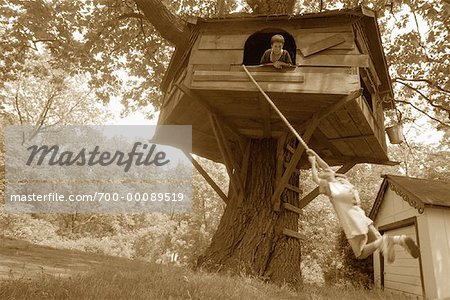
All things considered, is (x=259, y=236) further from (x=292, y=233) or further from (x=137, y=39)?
(x=137, y=39)

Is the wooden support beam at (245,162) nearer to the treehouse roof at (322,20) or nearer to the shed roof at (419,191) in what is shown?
the treehouse roof at (322,20)

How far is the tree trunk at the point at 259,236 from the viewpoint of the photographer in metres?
6.84

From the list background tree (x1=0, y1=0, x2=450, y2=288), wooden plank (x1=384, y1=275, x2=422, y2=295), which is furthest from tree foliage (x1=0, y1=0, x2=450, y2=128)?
wooden plank (x1=384, y1=275, x2=422, y2=295)

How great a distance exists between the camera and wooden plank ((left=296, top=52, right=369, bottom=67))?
5809mm

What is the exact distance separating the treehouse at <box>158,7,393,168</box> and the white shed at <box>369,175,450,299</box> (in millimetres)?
3359

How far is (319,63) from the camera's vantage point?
5.98 m

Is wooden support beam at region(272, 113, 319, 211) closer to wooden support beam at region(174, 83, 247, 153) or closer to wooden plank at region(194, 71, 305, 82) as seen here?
wooden plank at region(194, 71, 305, 82)

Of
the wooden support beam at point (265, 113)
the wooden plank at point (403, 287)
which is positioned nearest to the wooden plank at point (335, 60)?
the wooden support beam at point (265, 113)

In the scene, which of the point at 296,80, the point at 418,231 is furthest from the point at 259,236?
the point at 418,231

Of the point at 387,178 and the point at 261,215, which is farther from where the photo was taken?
the point at 387,178

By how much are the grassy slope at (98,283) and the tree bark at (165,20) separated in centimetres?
474

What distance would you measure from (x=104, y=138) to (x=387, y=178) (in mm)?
23727

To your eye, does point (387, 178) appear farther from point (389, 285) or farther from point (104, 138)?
point (104, 138)

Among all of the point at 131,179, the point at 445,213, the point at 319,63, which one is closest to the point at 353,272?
the point at 445,213
